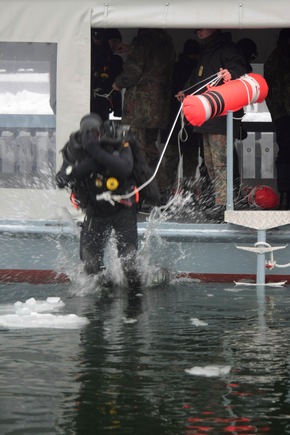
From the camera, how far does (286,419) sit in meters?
6.22

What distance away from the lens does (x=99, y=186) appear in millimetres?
9672

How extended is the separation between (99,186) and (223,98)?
51.3 inches

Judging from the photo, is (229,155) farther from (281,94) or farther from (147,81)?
(281,94)

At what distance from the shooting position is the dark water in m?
6.17

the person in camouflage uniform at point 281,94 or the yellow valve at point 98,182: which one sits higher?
the person in camouflage uniform at point 281,94

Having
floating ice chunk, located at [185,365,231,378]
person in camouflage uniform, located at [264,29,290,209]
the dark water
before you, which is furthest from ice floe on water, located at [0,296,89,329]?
person in camouflage uniform, located at [264,29,290,209]

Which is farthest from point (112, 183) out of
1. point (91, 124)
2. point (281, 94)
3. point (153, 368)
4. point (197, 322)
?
point (281, 94)

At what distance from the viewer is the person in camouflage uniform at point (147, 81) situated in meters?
11.4

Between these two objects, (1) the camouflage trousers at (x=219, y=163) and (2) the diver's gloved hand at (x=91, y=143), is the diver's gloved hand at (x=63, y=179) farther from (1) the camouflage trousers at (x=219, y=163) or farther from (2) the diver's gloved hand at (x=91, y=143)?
(1) the camouflage trousers at (x=219, y=163)

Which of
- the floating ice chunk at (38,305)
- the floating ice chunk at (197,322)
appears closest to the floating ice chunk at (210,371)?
the floating ice chunk at (197,322)

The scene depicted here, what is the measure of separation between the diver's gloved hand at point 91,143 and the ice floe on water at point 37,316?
123cm

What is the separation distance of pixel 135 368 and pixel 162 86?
4.76 meters

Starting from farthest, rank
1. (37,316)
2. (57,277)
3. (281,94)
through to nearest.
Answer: (281,94), (57,277), (37,316)

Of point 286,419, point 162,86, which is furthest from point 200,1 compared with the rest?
point 286,419
